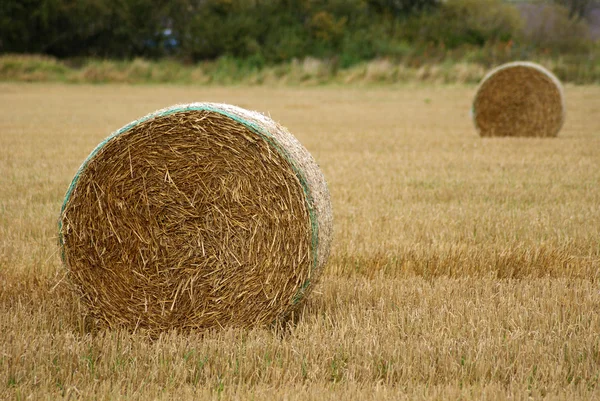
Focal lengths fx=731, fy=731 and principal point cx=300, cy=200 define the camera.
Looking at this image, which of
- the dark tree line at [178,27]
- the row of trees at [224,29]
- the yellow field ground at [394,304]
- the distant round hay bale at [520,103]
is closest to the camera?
the yellow field ground at [394,304]

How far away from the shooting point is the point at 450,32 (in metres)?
38.6

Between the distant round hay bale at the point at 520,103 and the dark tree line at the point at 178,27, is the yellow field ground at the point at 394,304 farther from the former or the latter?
the dark tree line at the point at 178,27

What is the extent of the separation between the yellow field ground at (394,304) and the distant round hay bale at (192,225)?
22cm

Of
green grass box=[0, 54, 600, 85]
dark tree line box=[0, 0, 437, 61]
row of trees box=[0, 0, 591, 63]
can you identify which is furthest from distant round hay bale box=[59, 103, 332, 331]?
dark tree line box=[0, 0, 437, 61]

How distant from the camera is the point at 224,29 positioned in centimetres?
3847

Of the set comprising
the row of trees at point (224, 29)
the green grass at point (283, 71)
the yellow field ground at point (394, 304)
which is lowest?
the yellow field ground at point (394, 304)

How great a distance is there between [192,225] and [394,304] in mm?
1252

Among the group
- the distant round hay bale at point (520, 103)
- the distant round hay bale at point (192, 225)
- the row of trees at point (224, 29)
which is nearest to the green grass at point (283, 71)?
the row of trees at point (224, 29)

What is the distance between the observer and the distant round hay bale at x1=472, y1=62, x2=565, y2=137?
12.8 meters

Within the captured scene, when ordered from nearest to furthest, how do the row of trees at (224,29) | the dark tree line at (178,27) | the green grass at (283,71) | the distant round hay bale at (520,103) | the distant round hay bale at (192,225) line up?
the distant round hay bale at (192,225)
the distant round hay bale at (520,103)
the green grass at (283,71)
the row of trees at (224,29)
the dark tree line at (178,27)

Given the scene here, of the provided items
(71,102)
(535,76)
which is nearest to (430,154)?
(535,76)

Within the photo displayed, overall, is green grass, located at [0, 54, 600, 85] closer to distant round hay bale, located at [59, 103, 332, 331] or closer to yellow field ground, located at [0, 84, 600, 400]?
yellow field ground, located at [0, 84, 600, 400]

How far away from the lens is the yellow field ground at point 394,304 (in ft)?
10.4

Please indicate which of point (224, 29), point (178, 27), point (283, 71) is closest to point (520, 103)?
point (283, 71)
